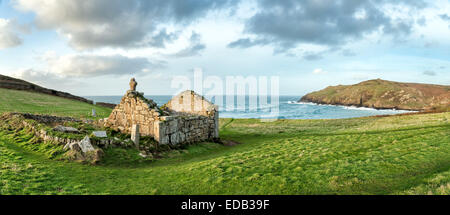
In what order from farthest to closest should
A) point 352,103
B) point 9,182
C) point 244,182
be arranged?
point 352,103
point 244,182
point 9,182

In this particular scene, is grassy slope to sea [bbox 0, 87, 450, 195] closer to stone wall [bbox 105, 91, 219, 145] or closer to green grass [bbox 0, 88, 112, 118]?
stone wall [bbox 105, 91, 219, 145]

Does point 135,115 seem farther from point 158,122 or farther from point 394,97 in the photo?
point 394,97

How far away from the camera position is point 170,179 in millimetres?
8891

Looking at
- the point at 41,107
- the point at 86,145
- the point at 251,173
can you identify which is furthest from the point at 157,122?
the point at 41,107

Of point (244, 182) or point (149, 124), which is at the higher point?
point (149, 124)

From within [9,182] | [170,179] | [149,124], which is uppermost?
[149,124]

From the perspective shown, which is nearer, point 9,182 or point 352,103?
point 9,182

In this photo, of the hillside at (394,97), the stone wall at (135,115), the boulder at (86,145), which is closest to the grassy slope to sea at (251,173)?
the boulder at (86,145)

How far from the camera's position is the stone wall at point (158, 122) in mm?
15344

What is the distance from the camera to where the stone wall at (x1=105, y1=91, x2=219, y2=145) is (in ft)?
50.3

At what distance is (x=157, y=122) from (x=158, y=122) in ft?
0.31
